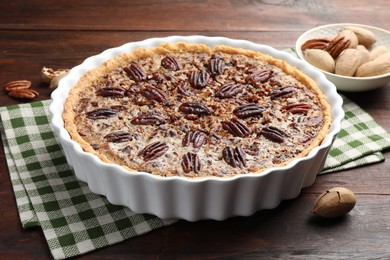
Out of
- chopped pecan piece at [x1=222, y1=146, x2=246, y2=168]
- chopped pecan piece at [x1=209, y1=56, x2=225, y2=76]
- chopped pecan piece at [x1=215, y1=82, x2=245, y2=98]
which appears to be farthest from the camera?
chopped pecan piece at [x1=209, y1=56, x2=225, y2=76]

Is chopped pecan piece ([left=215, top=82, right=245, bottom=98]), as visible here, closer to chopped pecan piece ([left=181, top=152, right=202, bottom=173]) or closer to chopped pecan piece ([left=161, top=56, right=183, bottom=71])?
chopped pecan piece ([left=161, top=56, right=183, bottom=71])

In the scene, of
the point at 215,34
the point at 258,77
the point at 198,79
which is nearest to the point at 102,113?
the point at 198,79

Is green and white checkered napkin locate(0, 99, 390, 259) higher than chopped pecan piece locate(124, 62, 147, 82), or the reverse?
chopped pecan piece locate(124, 62, 147, 82)

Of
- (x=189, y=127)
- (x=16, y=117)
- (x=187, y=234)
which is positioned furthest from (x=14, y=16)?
(x=187, y=234)

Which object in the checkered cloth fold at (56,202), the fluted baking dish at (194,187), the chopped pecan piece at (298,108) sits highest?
the chopped pecan piece at (298,108)

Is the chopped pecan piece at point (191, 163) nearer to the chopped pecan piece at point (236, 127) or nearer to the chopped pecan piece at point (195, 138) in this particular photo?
the chopped pecan piece at point (195, 138)

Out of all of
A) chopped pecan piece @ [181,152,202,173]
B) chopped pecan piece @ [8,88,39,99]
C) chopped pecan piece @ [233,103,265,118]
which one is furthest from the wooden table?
chopped pecan piece @ [233,103,265,118]

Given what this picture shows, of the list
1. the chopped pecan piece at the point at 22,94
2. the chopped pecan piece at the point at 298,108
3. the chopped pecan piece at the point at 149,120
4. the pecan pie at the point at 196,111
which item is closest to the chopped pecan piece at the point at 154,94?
the pecan pie at the point at 196,111
